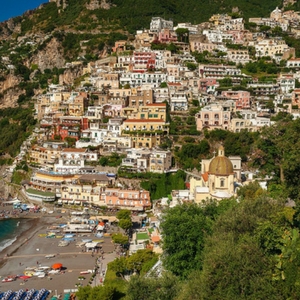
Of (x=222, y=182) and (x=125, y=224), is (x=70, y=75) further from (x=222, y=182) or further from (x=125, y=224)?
(x=222, y=182)

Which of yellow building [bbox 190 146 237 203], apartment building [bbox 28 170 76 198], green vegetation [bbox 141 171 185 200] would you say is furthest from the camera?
apartment building [bbox 28 170 76 198]

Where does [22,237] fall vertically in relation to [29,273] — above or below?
above

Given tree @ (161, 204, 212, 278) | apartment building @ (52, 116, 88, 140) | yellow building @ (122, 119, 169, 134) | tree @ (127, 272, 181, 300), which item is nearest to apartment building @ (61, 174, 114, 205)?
yellow building @ (122, 119, 169, 134)

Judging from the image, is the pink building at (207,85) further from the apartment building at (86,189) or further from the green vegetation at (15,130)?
the green vegetation at (15,130)

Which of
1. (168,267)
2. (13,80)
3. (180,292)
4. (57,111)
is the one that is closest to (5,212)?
(57,111)

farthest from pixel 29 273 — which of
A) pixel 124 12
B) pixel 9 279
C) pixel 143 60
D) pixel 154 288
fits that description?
pixel 124 12

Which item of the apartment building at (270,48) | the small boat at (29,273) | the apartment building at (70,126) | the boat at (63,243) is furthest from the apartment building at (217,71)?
the small boat at (29,273)

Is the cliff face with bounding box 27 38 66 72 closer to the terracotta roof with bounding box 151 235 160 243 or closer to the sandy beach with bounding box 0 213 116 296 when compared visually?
the sandy beach with bounding box 0 213 116 296
